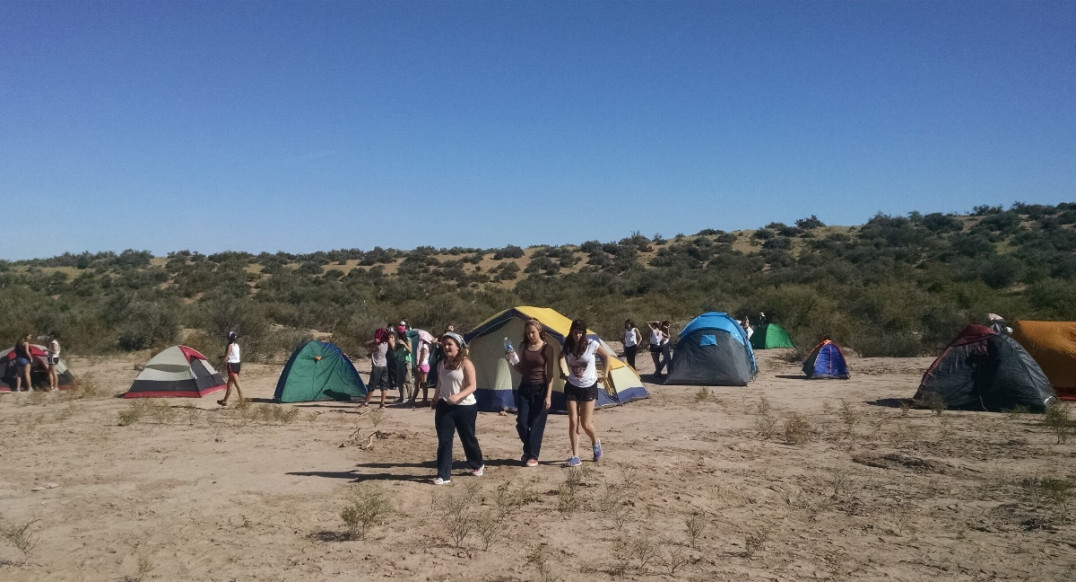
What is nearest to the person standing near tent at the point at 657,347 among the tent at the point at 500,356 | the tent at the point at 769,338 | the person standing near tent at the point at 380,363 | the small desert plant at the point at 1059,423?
the tent at the point at 500,356

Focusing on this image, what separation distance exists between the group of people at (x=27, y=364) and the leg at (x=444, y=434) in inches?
462

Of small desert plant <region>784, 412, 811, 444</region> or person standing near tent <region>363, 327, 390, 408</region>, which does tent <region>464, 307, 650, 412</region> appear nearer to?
person standing near tent <region>363, 327, 390, 408</region>

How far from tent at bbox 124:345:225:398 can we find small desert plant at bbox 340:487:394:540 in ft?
29.5

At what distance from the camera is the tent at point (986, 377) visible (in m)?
11.8

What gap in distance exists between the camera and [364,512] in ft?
21.1

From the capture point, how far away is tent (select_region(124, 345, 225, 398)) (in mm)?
14695

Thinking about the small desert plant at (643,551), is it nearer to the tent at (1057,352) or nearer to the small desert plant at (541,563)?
the small desert plant at (541,563)

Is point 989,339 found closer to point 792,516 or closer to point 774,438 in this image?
point 774,438

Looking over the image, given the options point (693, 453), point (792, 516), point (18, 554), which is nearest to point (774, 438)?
point (693, 453)

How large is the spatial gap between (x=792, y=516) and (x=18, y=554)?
6.47 m

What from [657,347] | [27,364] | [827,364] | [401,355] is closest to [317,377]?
[401,355]

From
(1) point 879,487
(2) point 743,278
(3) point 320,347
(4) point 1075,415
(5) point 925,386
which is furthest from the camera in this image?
(2) point 743,278

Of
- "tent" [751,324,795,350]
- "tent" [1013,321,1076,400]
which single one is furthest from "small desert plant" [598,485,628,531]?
"tent" [751,324,795,350]

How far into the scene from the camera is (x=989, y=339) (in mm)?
12094
